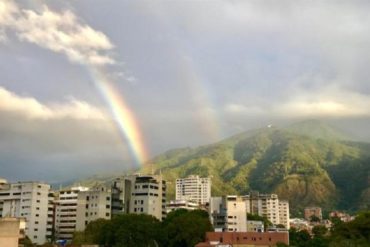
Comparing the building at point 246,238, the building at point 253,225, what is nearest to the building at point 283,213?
the building at point 253,225

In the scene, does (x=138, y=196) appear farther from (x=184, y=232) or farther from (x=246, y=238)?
(x=246, y=238)

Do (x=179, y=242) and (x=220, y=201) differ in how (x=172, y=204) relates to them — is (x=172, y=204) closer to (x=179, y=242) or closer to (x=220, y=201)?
(x=220, y=201)

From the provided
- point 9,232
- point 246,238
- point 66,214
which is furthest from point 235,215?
point 9,232

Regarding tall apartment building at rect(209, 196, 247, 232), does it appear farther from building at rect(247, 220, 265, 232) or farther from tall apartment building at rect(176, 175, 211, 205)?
tall apartment building at rect(176, 175, 211, 205)

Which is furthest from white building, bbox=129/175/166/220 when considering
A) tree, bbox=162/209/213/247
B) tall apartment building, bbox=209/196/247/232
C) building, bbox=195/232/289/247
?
building, bbox=195/232/289/247

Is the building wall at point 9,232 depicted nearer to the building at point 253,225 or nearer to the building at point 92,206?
the building at point 92,206

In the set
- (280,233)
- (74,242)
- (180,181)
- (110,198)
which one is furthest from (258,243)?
(180,181)
